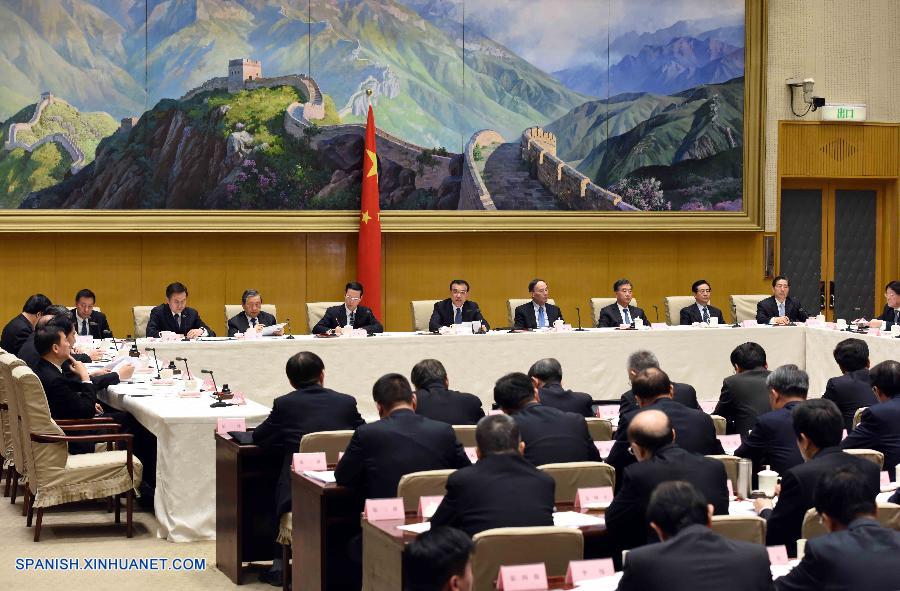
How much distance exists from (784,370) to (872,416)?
45 cm

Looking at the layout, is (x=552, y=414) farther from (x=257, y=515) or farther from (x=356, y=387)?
(x=356, y=387)

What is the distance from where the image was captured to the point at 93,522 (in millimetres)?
7441

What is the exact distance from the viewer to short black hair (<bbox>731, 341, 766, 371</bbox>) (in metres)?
6.93

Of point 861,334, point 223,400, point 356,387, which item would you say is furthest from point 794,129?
point 223,400

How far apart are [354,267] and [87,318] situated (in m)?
3.31

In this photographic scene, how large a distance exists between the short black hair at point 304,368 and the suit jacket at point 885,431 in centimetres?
255

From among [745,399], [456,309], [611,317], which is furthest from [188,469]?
[611,317]

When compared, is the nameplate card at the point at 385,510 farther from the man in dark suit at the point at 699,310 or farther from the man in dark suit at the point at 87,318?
the man in dark suit at the point at 699,310

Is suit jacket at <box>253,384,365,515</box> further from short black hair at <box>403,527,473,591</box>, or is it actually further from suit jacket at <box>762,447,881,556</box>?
short black hair at <box>403,527,473,591</box>

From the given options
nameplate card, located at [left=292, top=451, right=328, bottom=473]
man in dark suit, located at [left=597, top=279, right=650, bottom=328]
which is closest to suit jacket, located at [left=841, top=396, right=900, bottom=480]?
nameplate card, located at [left=292, top=451, right=328, bottom=473]

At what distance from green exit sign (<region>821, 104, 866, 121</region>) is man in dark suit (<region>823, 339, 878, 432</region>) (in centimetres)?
773

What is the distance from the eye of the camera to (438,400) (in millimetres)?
6254

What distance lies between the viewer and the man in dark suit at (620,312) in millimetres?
11500

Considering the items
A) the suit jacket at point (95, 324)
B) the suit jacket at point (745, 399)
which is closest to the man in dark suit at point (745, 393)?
the suit jacket at point (745, 399)
